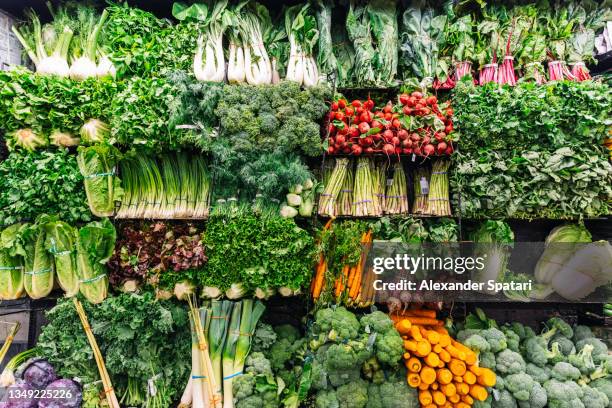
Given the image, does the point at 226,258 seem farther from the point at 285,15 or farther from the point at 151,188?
the point at 285,15

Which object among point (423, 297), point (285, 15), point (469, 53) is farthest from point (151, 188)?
point (469, 53)

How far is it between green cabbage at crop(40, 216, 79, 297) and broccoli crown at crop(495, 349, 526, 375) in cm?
384

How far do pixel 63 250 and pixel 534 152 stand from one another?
4.53 meters

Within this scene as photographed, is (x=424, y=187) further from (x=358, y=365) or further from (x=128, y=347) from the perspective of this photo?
(x=128, y=347)

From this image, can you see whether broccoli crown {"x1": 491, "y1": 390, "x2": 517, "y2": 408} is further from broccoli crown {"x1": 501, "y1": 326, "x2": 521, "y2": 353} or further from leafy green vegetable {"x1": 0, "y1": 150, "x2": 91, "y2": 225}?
leafy green vegetable {"x1": 0, "y1": 150, "x2": 91, "y2": 225}

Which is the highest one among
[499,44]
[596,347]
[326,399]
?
[499,44]

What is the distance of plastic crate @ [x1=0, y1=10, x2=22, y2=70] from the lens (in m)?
3.62

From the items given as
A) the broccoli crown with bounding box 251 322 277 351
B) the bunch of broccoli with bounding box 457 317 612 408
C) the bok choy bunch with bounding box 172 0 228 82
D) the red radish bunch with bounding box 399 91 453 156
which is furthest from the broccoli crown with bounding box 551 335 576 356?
the bok choy bunch with bounding box 172 0 228 82

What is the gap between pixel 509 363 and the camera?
2830mm

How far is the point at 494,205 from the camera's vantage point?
10.6ft

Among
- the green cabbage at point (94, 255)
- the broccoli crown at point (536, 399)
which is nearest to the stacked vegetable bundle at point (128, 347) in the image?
the green cabbage at point (94, 255)

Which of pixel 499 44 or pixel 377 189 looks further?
pixel 499 44

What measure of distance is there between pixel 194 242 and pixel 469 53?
346 cm

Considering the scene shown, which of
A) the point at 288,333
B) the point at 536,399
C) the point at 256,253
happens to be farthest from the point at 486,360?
the point at 256,253
